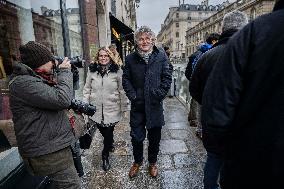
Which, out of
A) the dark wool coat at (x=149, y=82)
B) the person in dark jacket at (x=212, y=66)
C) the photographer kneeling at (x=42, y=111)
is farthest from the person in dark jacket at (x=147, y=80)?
the photographer kneeling at (x=42, y=111)

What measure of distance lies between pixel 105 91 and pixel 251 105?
2893 millimetres

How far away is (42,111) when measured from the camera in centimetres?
224

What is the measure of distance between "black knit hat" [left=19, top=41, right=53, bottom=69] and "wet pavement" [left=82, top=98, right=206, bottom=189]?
6.72 ft

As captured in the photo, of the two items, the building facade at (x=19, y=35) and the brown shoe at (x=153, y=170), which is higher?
the building facade at (x=19, y=35)

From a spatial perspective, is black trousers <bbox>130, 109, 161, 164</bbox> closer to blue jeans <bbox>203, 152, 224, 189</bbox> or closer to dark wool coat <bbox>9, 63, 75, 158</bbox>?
blue jeans <bbox>203, 152, 224, 189</bbox>

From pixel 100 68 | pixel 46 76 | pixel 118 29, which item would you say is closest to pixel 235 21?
pixel 46 76

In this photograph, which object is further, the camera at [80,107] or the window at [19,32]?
the window at [19,32]

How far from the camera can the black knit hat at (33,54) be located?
7.32 feet

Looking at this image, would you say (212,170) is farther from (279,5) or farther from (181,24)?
(181,24)

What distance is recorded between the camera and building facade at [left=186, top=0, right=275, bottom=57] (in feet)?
117

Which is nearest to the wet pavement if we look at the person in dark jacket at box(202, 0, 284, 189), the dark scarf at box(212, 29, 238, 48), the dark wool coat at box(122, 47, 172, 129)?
the dark wool coat at box(122, 47, 172, 129)

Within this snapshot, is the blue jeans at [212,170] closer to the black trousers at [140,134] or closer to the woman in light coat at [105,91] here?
the black trousers at [140,134]

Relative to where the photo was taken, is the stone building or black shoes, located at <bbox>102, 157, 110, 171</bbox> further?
the stone building

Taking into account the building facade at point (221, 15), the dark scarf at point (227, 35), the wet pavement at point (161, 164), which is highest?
the building facade at point (221, 15)
